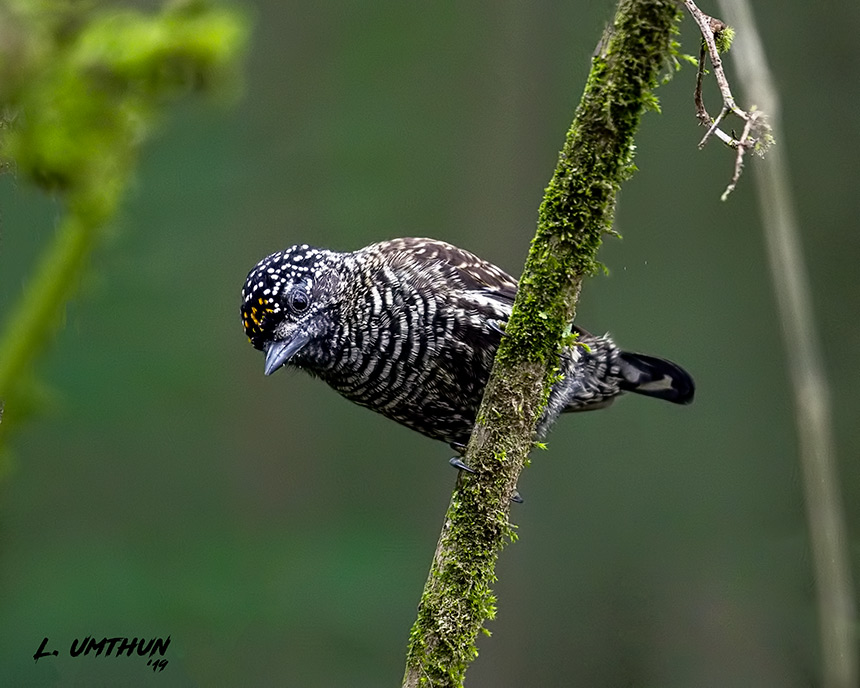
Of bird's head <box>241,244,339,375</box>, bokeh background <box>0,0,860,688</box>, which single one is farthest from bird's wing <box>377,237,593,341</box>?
bokeh background <box>0,0,860,688</box>

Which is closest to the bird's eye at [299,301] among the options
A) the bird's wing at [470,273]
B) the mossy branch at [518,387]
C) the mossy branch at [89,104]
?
the bird's wing at [470,273]

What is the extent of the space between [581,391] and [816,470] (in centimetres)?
233

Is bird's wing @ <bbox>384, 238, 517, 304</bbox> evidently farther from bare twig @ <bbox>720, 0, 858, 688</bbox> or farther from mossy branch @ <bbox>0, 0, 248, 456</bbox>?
mossy branch @ <bbox>0, 0, 248, 456</bbox>

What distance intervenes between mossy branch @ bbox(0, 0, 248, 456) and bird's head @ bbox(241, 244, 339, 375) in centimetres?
243

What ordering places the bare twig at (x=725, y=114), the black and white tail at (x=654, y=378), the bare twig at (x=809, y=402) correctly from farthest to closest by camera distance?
the black and white tail at (x=654, y=378) < the bare twig at (x=725, y=114) < the bare twig at (x=809, y=402)

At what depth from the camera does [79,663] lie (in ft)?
16.1

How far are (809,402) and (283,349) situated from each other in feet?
7.03

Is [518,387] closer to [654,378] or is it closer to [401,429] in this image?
[654,378]

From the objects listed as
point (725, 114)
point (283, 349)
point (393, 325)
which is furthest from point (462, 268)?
point (725, 114)

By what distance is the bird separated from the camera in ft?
10.6

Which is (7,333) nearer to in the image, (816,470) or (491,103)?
(816,470)

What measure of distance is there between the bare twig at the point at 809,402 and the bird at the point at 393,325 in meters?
1.79

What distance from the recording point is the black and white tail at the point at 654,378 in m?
3.68

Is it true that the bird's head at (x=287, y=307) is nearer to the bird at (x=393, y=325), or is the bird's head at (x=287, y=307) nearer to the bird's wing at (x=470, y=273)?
the bird at (x=393, y=325)
